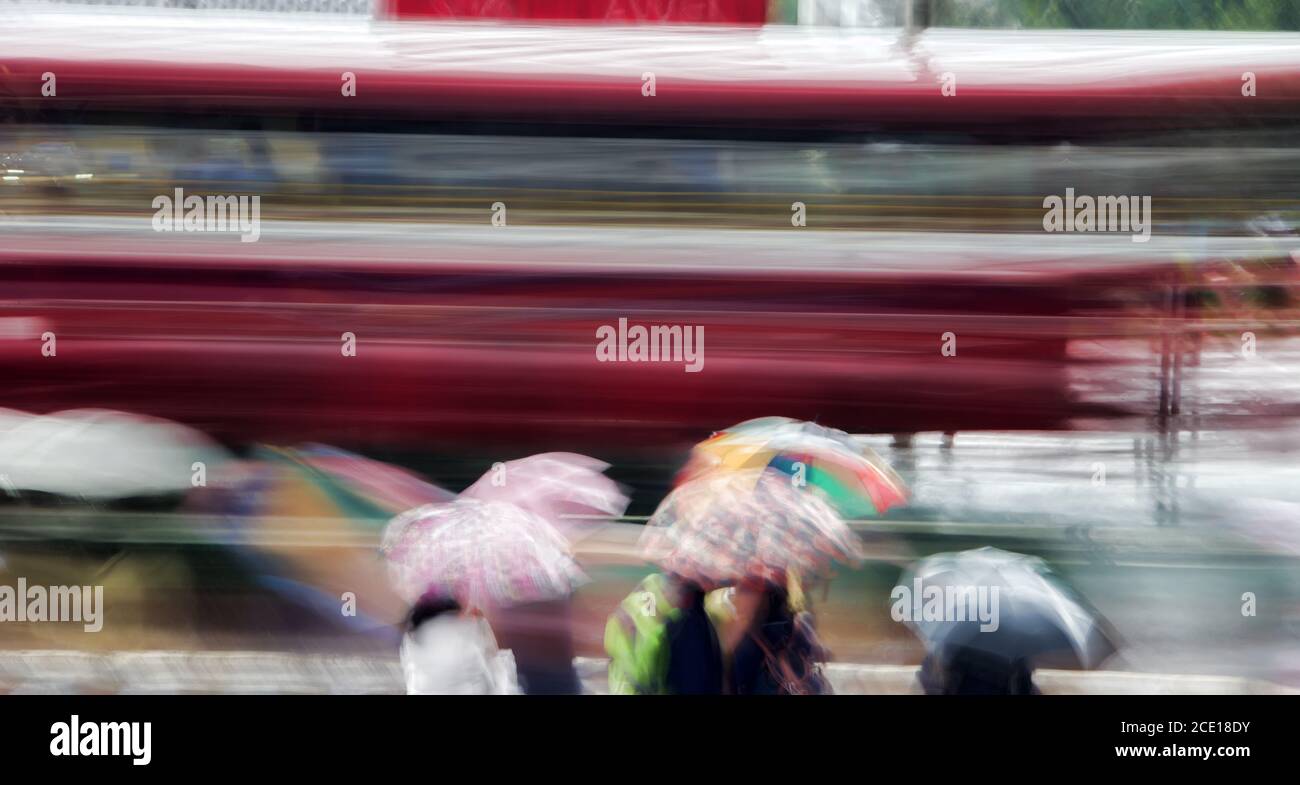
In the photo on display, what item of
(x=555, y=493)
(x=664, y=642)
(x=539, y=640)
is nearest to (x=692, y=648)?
(x=664, y=642)

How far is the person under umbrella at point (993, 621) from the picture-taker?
1.89m

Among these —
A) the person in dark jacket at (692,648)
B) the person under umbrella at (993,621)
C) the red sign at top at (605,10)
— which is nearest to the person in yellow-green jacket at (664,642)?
the person in dark jacket at (692,648)

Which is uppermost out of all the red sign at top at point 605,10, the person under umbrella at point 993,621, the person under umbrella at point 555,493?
the red sign at top at point 605,10

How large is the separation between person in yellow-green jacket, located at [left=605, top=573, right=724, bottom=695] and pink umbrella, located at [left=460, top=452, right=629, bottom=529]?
18cm

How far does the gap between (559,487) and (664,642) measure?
387 millimetres

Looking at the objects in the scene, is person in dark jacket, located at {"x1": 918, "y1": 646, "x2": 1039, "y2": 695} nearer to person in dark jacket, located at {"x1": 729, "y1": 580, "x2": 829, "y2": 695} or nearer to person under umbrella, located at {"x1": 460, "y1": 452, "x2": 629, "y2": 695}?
person in dark jacket, located at {"x1": 729, "y1": 580, "x2": 829, "y2": 695}

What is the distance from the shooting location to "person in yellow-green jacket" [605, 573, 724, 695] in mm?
1888

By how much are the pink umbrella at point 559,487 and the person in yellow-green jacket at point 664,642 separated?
0.18 metres

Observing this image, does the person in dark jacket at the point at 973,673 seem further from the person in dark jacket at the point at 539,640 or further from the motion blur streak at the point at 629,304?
the person in dark jacket at the point at 539,640

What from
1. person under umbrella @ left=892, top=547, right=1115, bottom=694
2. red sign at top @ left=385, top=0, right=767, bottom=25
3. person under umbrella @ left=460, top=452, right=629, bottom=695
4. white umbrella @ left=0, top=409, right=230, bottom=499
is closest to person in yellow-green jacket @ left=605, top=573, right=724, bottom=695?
person under umbrella @ left=460, top=452, right=629, bottom=695

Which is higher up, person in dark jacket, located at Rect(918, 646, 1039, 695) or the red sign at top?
the red sign at top

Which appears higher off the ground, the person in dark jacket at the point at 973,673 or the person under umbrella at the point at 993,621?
the person under umbrella at the point at 993,621

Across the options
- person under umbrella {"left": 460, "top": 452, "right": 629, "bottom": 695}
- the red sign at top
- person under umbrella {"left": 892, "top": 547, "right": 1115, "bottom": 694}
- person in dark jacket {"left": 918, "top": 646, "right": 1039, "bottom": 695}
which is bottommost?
person in dark jacket {"left": 918, "top": 646, "right": 1039, "bottom": 695}
